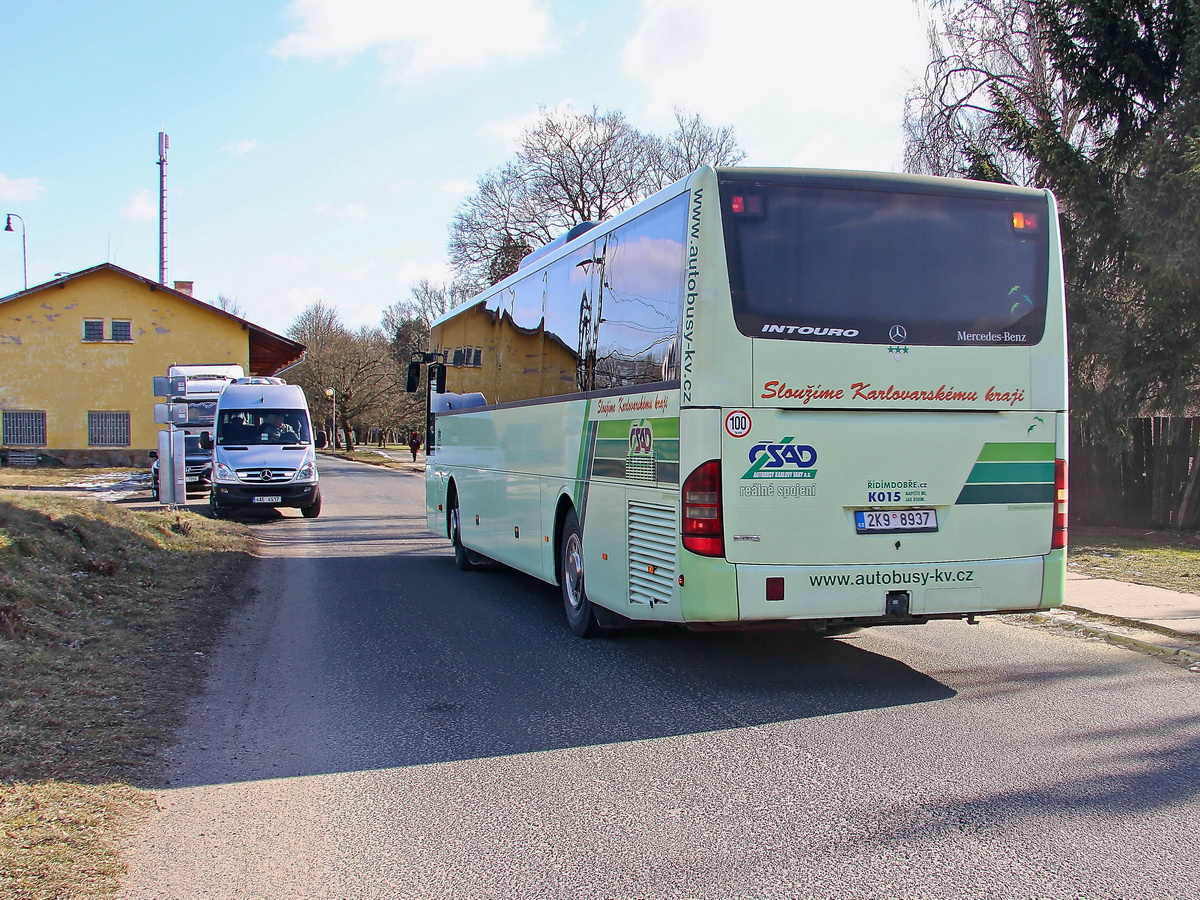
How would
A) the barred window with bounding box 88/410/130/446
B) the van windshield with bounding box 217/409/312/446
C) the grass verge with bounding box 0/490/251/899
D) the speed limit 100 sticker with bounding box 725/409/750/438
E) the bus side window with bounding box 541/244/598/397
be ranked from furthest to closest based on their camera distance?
the barred window with bounding box 88/410/130/446 < the van windshield with bounding box 217/409/312/446 < the bus side window with bounding box 541/244/598/397 < the speed limit 100 sticker with bounding box 725/409/750/438 < the grass verge with bounding box 0/490/251/899

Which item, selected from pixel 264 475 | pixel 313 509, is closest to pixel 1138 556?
pixel 313 509

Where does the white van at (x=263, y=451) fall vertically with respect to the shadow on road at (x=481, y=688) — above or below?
above

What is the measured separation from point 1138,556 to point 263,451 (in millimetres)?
15372

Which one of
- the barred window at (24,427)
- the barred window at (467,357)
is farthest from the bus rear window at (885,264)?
the barred window at (24,427)

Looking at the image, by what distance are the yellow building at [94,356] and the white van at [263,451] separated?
2414 cm

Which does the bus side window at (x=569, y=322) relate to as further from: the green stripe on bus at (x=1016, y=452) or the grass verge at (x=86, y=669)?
the grass verge at (x=86, y=669)

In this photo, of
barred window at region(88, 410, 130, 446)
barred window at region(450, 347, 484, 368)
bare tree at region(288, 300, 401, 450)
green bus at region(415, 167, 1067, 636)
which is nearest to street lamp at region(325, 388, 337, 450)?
bare tree at region(288, 300, 401, 450)

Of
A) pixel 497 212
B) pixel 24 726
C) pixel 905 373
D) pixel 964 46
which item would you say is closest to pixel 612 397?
pixel 905 373

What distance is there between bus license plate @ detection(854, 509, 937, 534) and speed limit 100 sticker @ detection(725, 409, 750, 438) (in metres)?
0.89

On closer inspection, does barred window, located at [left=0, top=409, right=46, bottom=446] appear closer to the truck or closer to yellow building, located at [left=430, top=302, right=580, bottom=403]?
the truck

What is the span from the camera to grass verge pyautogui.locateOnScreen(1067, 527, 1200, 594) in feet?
36.3

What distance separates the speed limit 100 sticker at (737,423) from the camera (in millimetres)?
6285

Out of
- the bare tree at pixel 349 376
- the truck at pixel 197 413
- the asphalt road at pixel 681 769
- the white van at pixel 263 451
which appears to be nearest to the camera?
the asphalt road at pixel 681 769

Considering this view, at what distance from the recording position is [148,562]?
1222 cm
